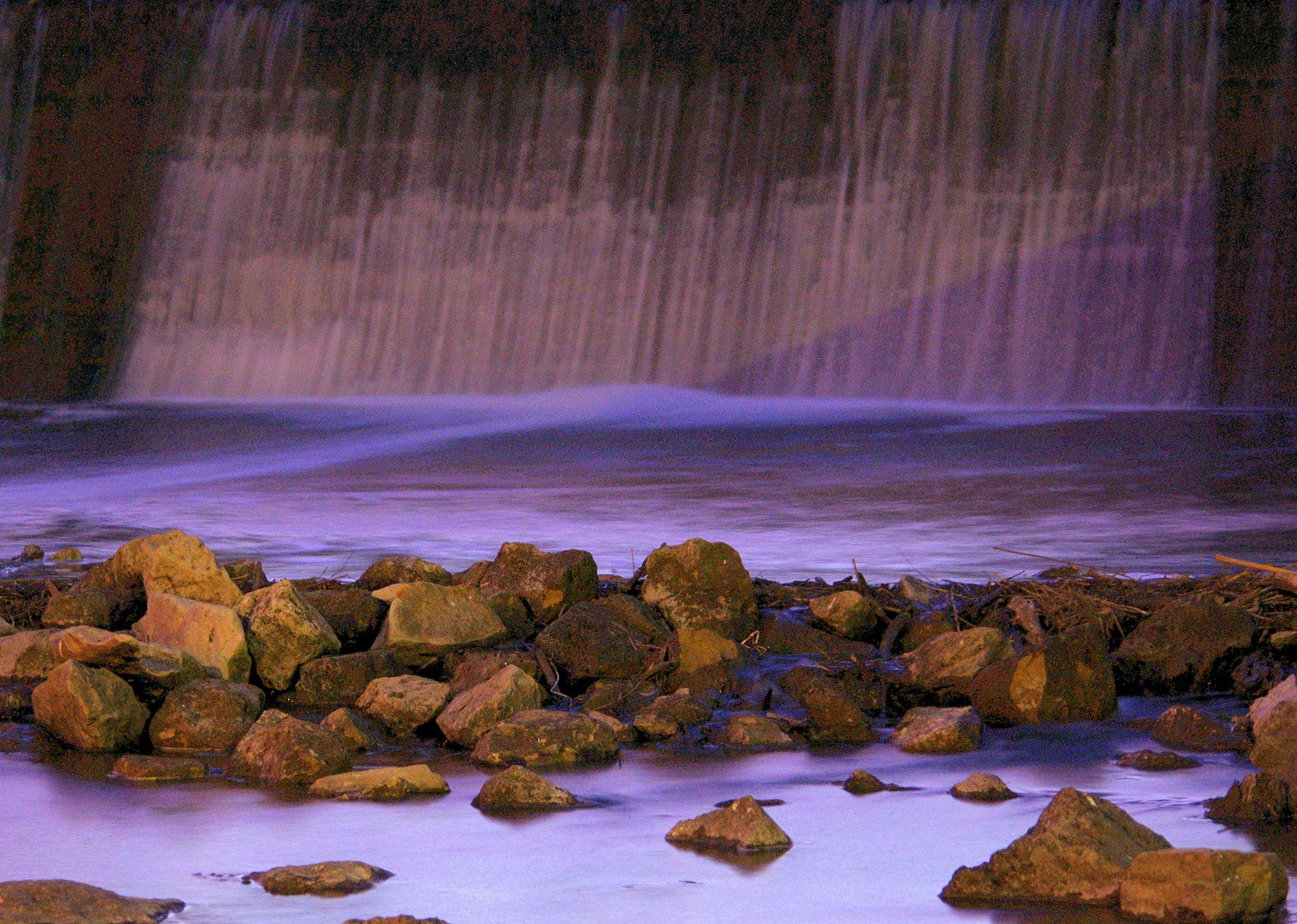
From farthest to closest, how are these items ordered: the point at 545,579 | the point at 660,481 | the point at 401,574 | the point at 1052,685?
the point at 660,481 → the point at 401,574 → the point at 545,579 → the point at 1052,685

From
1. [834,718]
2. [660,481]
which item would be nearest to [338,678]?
[834,718]

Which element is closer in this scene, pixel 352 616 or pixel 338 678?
pixel 338 678

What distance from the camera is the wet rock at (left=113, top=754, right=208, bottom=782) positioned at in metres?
3.33

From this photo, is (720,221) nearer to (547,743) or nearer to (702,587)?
(702,587)

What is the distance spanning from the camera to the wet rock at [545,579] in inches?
176

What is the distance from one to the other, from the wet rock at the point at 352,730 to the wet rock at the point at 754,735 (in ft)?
2.51

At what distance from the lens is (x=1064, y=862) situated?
243cm

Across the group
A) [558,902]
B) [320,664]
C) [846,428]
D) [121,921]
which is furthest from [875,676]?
[846,428]

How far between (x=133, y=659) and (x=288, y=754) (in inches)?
24.6

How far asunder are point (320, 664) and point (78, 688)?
2.08 ft

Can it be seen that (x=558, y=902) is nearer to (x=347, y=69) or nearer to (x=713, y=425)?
(x=713, y=425)

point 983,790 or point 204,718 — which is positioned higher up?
point 983,790

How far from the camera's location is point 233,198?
17672mm

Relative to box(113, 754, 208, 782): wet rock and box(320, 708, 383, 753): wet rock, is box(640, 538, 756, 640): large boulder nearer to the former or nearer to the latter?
box(320, 708, 383, 753): wet rock
